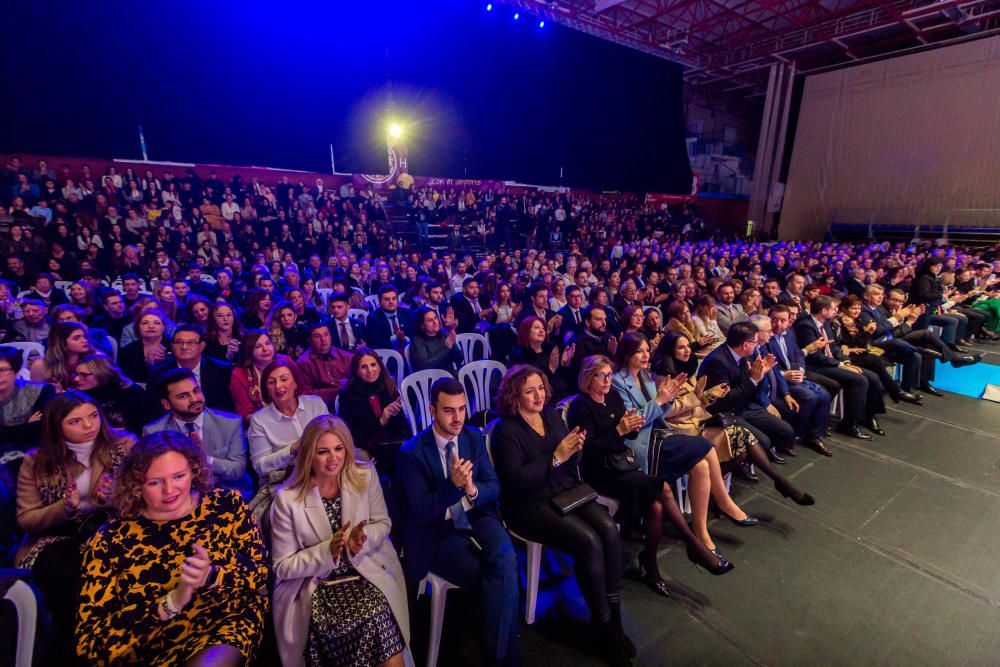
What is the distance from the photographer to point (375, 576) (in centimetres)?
178

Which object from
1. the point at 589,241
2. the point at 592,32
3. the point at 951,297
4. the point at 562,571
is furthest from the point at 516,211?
the point at 562,571

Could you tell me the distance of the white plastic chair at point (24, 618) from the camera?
1520 millimetres

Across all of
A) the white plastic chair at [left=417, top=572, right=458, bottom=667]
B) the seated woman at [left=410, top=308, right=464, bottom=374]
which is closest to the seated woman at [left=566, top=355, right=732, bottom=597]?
the white plastic chair at [left=417, top=572, right=458, bottom=667]

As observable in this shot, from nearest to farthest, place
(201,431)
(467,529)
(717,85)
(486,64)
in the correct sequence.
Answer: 1. (467,529)
2. (201,431)
3. (486,64)
4. (717,85)

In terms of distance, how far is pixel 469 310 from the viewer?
207 inches

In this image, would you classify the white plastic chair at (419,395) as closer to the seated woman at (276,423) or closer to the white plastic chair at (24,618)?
the seated woman at (276,423)

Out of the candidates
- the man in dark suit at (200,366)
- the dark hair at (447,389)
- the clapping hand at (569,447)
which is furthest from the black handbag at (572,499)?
the man in dark suit at (200,366)

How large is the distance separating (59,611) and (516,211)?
13.7m

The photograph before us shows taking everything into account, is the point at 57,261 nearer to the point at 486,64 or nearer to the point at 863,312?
the point at 863,312

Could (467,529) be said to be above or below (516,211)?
below

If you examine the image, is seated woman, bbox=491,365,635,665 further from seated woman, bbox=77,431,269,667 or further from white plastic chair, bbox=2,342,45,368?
white plastic chair, bbox=2,342,45,368

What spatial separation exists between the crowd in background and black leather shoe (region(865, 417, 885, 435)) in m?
0.02

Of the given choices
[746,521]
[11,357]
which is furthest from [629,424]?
[11,357]

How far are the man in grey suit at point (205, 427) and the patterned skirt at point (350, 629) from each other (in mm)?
901
